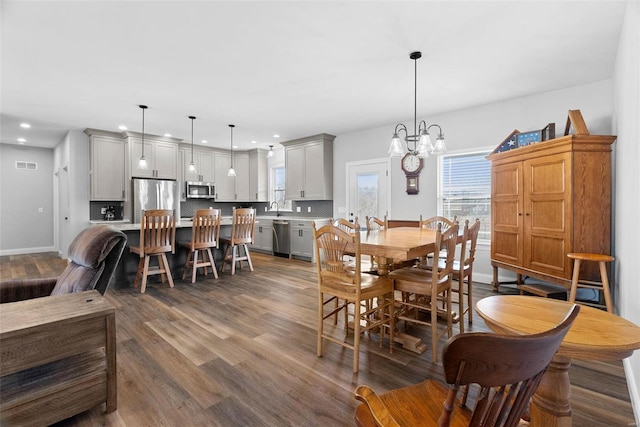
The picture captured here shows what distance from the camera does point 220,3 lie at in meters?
2.20

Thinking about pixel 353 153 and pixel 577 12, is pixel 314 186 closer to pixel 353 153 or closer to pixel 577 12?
pixel 353 153

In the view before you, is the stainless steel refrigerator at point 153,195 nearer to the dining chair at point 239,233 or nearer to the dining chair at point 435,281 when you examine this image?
the dining chair at point 239,233

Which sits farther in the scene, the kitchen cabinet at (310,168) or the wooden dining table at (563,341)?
the kitchen cabinet at (310,168)

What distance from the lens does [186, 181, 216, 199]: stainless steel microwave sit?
7082mm

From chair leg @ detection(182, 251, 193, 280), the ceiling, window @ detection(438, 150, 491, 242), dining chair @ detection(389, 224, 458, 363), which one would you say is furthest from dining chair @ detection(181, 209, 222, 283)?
window @ detection(438, 150, 491, 242)

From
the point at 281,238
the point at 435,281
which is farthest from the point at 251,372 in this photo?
the point at 281,238

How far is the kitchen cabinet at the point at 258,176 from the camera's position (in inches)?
311

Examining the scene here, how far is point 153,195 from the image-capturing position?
20.1ft

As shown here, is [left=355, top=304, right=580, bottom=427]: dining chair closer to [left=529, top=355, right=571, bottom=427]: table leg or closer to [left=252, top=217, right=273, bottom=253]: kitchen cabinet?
[left=529, top=355, right=571, bottom=427]: table leg

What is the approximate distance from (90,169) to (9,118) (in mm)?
1296

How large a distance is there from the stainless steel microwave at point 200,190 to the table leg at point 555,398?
7.15 meters

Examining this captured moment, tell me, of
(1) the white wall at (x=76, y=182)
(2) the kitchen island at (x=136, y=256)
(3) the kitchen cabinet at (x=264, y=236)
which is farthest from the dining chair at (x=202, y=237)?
(1) the white wall at (x=76, y=182)

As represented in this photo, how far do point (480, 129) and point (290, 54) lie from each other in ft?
10.0

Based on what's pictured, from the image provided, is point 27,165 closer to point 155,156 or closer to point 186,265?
point 155,156
